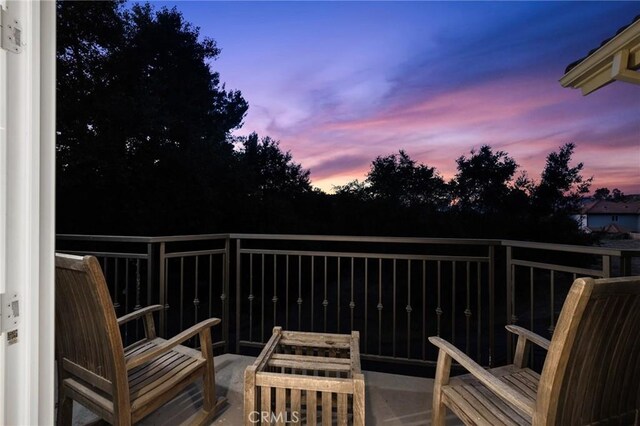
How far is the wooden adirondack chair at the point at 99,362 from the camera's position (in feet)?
4.28

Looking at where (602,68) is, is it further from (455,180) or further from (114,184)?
(114,184)

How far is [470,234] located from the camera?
26.7ft

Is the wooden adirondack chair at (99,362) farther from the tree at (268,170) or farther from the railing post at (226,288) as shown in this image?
the tree at (268,170)

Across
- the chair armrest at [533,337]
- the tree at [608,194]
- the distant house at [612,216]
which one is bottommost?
the chair armrest at [533,337]

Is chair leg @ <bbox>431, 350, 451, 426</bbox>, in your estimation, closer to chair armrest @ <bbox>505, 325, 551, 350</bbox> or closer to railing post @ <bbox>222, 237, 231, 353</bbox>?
chair armrest @ <bbox>505, 325, 551, 350</bbox>

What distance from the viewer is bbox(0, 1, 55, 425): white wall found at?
697 mm

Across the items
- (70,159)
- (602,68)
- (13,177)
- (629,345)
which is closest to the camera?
(13,177)

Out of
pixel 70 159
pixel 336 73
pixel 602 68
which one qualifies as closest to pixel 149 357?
pixel 602 68

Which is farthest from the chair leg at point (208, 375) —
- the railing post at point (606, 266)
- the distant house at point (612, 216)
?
the distant house at point (612, 216)

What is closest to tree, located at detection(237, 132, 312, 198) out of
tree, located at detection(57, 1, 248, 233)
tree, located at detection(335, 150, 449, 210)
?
tree, located at detection(57, 1, 248, 233)

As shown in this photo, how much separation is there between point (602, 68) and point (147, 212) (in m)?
7.26

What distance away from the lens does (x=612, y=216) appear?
6.41m

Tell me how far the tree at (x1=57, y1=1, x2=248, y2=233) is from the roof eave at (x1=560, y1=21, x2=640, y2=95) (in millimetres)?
6630

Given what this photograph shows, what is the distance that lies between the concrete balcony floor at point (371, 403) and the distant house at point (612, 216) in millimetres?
5787
